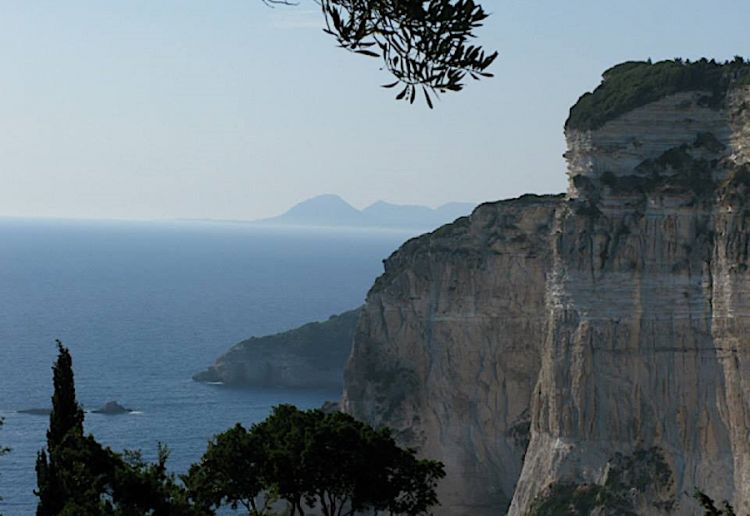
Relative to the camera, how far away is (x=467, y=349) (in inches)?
2338

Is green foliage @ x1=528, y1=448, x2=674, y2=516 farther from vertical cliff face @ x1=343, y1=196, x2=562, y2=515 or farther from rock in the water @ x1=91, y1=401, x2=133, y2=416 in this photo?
rock in the water @ x1=91, y1=401, x2=133, y2=416

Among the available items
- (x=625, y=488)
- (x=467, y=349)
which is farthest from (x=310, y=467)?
(x=467, y=349)

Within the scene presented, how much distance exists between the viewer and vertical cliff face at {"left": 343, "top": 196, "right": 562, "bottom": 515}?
189ft

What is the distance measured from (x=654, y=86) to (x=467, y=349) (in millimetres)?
16308

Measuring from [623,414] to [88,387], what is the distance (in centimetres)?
6810

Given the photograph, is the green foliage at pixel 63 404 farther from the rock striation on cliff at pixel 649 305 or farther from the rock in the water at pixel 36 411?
the rock in the water at pixel 36 411

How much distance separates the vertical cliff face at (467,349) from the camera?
189 ft

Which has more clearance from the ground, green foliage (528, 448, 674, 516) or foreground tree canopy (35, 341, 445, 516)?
foreground tree canopy (35, 341, 445, 516)

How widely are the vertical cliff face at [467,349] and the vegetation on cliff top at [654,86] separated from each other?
26.4 feet

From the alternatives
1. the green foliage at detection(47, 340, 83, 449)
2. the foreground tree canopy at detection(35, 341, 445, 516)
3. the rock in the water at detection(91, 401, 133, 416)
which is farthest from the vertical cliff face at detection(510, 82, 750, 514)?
the rock in the water at detection(91, 401, 133, 416)

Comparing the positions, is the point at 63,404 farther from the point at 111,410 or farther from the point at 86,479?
the point at 111,410

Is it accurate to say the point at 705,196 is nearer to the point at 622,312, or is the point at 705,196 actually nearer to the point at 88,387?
the point at 622,312

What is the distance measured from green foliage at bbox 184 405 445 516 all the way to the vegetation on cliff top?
20.2 meters

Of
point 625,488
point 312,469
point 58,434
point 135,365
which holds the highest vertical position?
point 58,434
